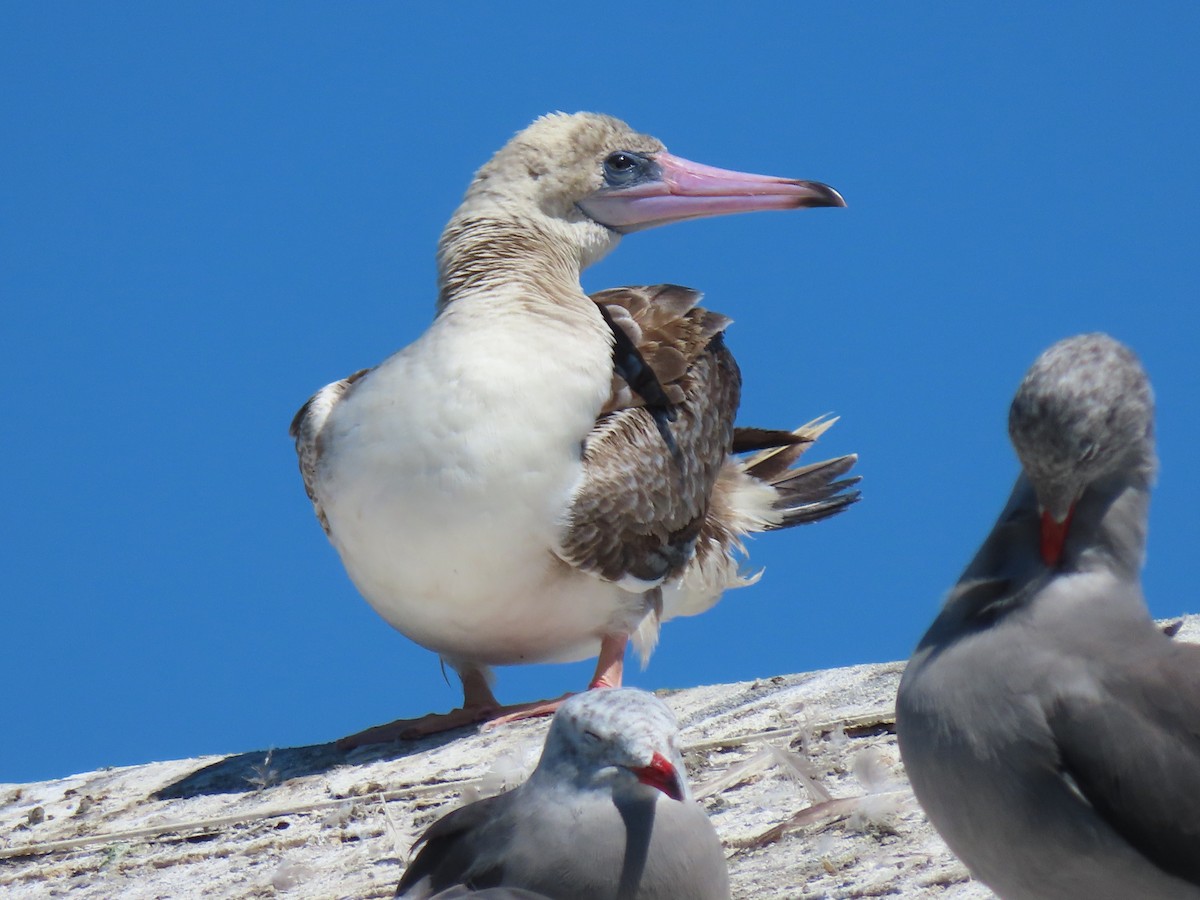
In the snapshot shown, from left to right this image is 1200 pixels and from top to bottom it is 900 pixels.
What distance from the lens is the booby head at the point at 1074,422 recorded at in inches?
120

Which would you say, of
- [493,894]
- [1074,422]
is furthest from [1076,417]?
[493,894]

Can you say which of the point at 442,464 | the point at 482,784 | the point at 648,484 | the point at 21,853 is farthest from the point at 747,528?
the point at 21,853

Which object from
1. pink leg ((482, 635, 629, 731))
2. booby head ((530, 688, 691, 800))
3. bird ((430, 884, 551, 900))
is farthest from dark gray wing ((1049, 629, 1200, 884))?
pink leg ((482, 635, 629, 731))

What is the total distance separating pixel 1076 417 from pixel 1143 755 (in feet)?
1.97

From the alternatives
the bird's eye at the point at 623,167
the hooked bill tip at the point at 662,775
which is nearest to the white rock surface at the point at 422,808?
the hooked bill tip at the point at 662,775

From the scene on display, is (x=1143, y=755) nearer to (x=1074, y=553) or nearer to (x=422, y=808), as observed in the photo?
(x=1074, y=553)

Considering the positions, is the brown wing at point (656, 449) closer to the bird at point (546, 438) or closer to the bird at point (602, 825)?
the bird at point (546, 438)

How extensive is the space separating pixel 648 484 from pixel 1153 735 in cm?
399

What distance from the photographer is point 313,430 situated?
7148 mm

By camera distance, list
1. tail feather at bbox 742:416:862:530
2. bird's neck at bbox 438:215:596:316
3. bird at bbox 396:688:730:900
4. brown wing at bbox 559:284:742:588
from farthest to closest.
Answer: tail feather at bbox 742:416:862:530 → bird's neck at bbox 438:215:596:316 → brown wing at bbox 559:284:742:588 → bird at bbox 396:688:730:900

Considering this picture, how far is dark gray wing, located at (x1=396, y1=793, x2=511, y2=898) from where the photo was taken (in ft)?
12.1

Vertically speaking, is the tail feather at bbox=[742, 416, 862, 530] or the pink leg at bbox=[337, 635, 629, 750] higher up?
the tail feather at bbox=[742, 416, 862, 530]

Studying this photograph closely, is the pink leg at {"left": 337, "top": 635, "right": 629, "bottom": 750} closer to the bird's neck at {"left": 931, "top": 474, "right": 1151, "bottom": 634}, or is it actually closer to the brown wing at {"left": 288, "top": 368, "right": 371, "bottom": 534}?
the brown wing at {"left": 288, "top": 368, "right": 371, "bottom": 534}

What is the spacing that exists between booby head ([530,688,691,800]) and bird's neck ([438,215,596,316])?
3.45 meters
